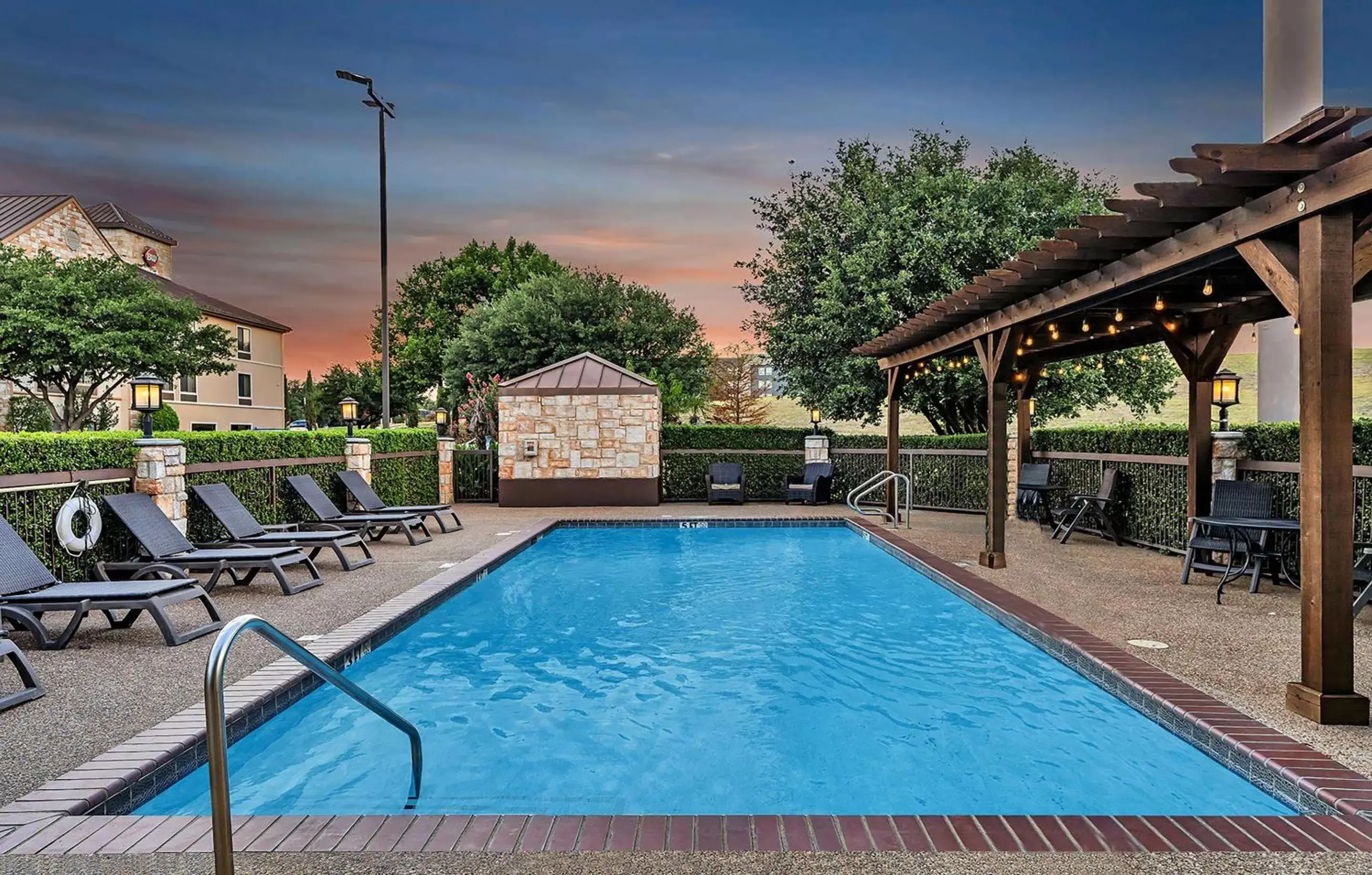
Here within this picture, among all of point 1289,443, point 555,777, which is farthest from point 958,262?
point 555,777

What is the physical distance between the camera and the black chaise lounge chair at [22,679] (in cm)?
385

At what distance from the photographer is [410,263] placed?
38.3 meters

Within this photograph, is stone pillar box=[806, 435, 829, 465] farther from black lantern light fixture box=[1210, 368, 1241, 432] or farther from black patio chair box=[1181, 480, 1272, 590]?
black patio chair box=[1181, 480, 1272, 590]

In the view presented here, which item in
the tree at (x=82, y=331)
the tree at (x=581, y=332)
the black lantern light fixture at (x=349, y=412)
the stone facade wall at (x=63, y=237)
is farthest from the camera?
the tree at (x=581, y=332)

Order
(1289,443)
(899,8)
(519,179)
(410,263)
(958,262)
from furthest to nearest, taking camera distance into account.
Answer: (410,263)
(519,179)
(958,262)
(899,8)
(1289,443)

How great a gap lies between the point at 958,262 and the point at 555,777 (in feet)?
49.7

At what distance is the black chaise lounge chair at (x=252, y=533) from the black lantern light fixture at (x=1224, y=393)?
30.2 feet

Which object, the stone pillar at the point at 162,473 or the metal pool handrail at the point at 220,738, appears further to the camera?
the stone pillar at the point at 162,473

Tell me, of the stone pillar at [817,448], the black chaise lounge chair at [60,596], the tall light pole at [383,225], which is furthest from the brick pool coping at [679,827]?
the tall light pole at [383,225]

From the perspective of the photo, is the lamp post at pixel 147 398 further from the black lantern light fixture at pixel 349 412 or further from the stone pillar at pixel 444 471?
the stone pillar at pixel 444 471

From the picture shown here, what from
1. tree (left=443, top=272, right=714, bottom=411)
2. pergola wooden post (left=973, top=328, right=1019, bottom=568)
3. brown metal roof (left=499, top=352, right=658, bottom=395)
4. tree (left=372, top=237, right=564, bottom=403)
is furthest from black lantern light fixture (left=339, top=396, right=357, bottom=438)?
tree (left=372, top=237, right=564, bottom=403)

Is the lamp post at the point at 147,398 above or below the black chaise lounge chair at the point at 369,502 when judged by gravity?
above

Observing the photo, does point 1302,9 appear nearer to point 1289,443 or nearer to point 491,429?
point 1289,443

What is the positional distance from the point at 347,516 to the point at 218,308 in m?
30.2
